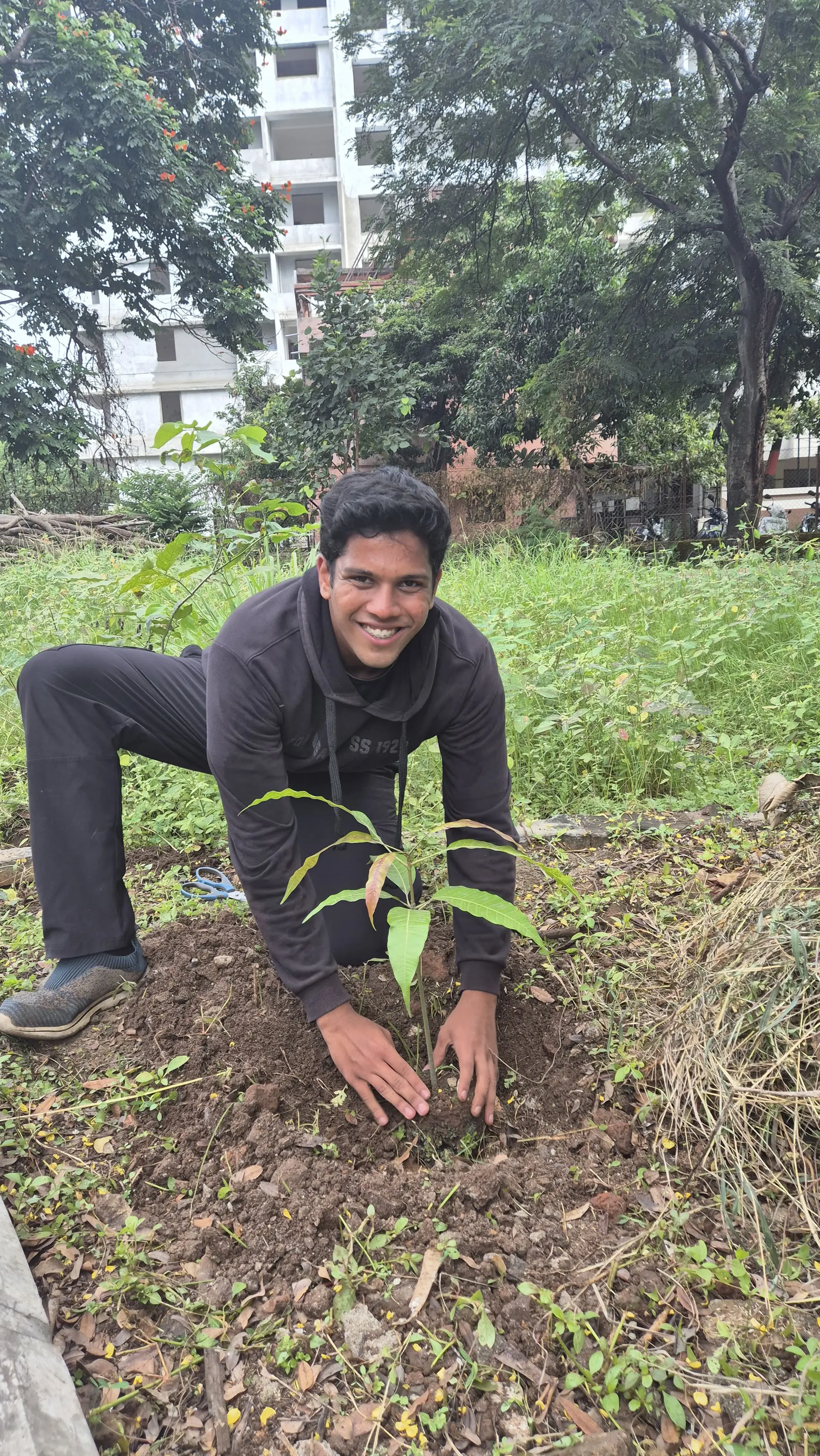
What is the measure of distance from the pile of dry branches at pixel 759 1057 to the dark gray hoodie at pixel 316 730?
39cm

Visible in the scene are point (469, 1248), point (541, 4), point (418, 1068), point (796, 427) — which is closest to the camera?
point (469, 1248)

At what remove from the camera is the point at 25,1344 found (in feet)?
3.47

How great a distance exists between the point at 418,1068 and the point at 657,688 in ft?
6.65

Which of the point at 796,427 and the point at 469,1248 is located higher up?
the point at 796,427

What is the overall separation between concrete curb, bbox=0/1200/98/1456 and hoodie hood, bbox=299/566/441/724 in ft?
3.60

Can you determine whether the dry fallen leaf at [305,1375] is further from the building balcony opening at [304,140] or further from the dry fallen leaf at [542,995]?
the building balcony opening at [304,140]

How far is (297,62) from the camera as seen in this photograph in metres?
24.8

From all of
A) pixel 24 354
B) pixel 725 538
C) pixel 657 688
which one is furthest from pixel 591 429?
pixel 657 688

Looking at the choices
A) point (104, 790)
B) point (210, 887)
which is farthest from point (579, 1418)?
point (210, 887)

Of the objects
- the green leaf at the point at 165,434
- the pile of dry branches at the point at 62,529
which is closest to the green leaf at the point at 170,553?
the green leaf at the point at 165,434

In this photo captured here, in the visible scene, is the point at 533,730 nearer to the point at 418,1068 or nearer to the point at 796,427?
the point at 418,1068

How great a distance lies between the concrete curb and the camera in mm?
925

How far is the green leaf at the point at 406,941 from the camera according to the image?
3.81 feet

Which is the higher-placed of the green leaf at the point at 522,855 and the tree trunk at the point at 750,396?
the tree trunk at the point at 750,396
